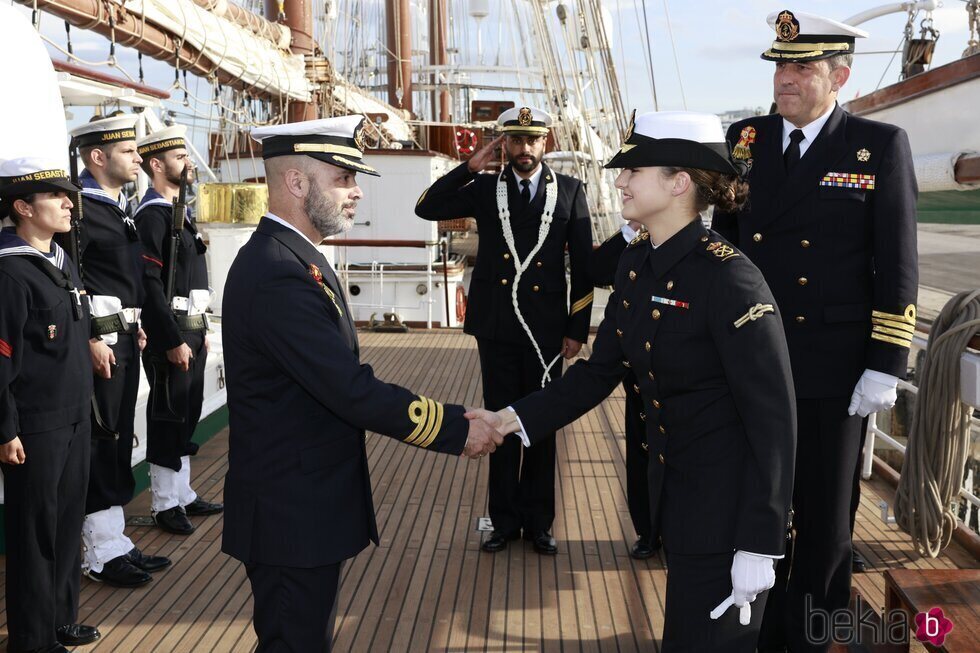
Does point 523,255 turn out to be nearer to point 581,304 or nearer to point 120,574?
point 581,304

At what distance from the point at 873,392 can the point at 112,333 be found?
2.70 metres

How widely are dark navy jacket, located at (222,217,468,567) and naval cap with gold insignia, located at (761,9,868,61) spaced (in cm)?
152

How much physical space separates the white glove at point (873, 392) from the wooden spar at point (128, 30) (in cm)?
500

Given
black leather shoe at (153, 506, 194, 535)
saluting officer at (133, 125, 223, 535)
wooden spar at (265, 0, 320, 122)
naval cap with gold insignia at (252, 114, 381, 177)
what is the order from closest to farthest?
naval cap with gold insignia at (252, 114, 381, 177)
saluting officer at (133, 125, 223, 535)
black leather shoe at (153, 506, 194, 535)
wooden spar at (265, 0, 320, 122)

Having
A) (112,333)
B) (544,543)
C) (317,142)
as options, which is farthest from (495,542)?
(317,142)

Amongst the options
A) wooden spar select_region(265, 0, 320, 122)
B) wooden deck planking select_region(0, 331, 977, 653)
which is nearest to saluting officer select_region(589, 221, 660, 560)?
wooden deck planking select_region(0, 331, 977, 653)

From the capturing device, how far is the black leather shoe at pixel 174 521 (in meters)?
4.12

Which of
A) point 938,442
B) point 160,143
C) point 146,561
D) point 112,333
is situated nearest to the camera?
point 938,442

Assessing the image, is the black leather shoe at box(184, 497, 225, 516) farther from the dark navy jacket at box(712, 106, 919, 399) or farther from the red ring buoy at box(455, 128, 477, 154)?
the red ring buoy at box(455, 128, 477, 154)

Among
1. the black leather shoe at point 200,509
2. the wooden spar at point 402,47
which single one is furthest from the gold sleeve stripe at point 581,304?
the wooden spar at point 402,47

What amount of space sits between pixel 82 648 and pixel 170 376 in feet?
4.38

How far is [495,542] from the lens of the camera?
3.89 meters

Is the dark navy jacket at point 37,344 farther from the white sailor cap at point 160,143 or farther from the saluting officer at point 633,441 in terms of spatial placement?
the saluting officer at point 633,441

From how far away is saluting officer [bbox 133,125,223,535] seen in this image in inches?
156
